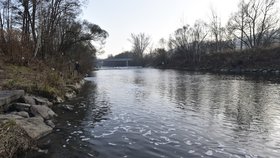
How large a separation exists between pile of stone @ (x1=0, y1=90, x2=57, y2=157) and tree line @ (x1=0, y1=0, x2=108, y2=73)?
9.06 meters

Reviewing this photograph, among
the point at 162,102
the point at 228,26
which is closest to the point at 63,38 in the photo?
the point at 162,102

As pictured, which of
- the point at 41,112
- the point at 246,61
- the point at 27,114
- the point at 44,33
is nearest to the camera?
the point at 27,114

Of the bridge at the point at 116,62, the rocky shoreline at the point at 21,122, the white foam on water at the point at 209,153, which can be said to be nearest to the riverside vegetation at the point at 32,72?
the rocky shoreline at the point at 21,122

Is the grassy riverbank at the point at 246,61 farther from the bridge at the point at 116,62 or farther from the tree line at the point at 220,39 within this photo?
the bridge at the point at 116,62

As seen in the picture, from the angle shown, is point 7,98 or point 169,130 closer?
point 169,130

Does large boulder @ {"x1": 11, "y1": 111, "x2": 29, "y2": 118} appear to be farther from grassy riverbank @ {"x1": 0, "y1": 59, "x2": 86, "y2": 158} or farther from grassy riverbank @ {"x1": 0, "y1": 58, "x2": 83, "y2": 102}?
grassy riverbank @ {"x1": 0, "y1": 58, "x2": 83, "y2": 102}

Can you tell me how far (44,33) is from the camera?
3117 centimetres

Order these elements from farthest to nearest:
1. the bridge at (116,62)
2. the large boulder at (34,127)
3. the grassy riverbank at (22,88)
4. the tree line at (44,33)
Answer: the bridge at (116,62) → the tree line at (44,33) → the large boulder at (34,127) → the grassy riverbank at (22,88)

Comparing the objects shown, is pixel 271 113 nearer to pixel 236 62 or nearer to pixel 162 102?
pixel 162 102

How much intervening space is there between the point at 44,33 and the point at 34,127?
23072mm

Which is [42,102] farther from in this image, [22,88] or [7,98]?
[7,98]

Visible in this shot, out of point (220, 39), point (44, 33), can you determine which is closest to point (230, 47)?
point (220, 39)

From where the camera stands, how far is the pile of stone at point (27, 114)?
966cm

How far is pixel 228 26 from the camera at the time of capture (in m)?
67.4
